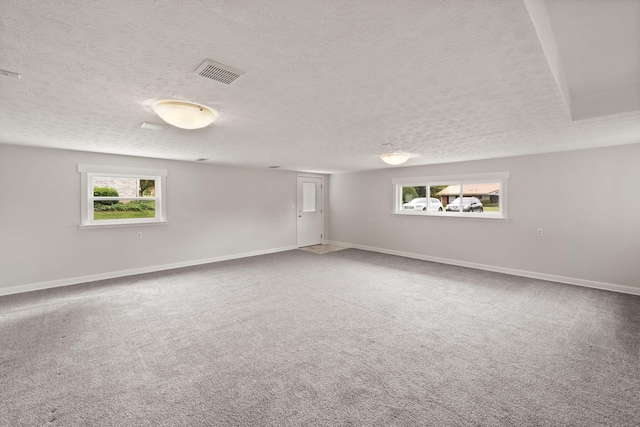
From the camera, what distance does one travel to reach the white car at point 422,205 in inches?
248

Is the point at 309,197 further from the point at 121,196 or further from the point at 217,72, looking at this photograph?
the point at 217,72

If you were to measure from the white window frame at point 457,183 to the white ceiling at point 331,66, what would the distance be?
6.19 ft

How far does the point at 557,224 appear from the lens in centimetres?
458

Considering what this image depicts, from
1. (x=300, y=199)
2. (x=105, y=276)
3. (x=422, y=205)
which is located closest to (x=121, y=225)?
(x=105, y=276)

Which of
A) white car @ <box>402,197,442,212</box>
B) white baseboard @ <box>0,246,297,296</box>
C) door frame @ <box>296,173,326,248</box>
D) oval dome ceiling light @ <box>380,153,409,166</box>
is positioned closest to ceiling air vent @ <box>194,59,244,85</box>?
oval dome ceiling light @ <box>380,153,409,166</box>

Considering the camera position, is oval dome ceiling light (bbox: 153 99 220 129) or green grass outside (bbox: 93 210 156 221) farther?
green grass outside (bbox: 93 210 156 221)

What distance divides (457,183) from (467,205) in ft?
1.67

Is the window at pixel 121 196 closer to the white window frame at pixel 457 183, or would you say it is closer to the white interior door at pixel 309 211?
the white interior door at pixel 309 211

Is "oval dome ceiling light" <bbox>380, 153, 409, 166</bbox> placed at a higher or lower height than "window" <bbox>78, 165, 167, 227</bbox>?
higher

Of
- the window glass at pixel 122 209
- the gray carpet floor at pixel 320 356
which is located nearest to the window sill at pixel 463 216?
the gray carpet floor at pixel 320 356

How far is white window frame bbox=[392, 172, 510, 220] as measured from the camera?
516cm

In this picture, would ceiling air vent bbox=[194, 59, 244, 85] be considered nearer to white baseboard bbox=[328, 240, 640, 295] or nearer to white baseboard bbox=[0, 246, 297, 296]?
white baseboard bbox=[0, 246, 297, 296]

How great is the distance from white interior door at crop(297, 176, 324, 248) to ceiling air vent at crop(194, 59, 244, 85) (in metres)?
5.87

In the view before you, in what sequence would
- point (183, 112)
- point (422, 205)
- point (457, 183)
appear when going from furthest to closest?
point (422, 205) < point (457, 183) < point (183, 112)
